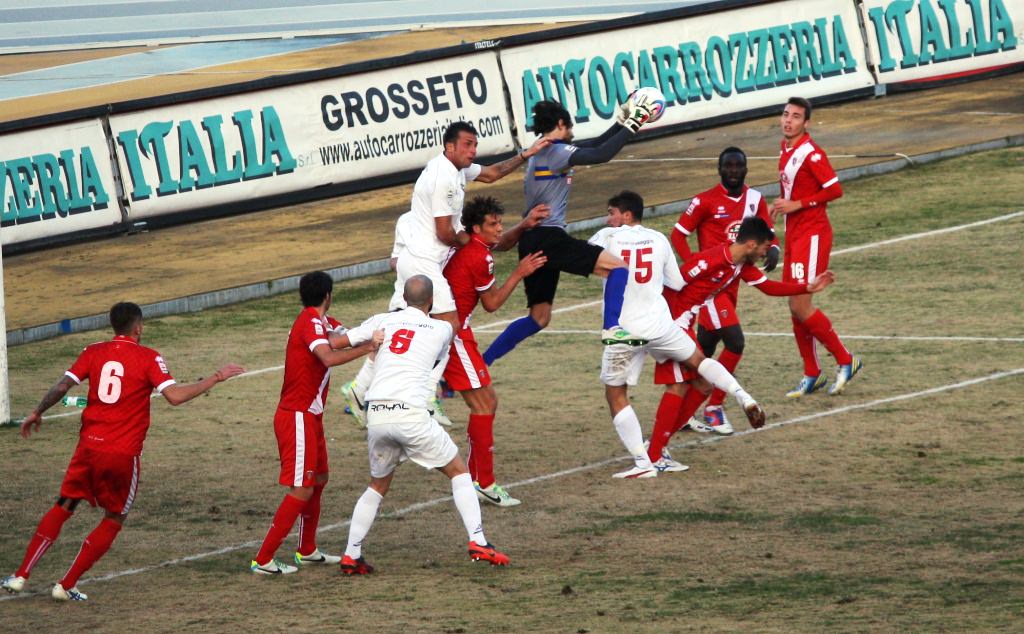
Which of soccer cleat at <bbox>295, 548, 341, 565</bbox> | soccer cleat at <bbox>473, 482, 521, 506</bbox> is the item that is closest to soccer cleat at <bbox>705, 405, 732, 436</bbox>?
soccer cleat at <bbox>473, 482, 521, 506</bbox>

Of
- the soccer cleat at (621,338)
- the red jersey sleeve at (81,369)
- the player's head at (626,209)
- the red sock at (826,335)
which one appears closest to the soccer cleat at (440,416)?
the soccer cleat at (621,338)

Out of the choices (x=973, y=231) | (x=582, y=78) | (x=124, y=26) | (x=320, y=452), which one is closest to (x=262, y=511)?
(x=320, y=452)

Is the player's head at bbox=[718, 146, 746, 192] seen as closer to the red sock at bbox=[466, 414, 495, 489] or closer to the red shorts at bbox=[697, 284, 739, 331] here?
the red shorts at bbox=[697, 284, 739, 331]

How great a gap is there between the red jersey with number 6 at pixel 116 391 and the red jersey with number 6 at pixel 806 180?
21.2 ft

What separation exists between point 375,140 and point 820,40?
7.96 m

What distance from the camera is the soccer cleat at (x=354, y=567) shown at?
1000 cm

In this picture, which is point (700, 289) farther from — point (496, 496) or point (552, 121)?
point (496, 496)

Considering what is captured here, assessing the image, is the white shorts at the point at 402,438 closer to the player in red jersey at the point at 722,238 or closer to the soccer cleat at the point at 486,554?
the soccer cleat at the point at 486,554

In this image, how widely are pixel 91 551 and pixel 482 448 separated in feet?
9.50

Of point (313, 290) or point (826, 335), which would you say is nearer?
point (313, 290)

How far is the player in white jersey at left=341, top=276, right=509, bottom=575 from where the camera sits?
9906mm

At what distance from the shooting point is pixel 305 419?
1013cm

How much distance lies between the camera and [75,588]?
32.2 ft

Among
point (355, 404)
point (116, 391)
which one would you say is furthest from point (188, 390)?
point (355, 404)
